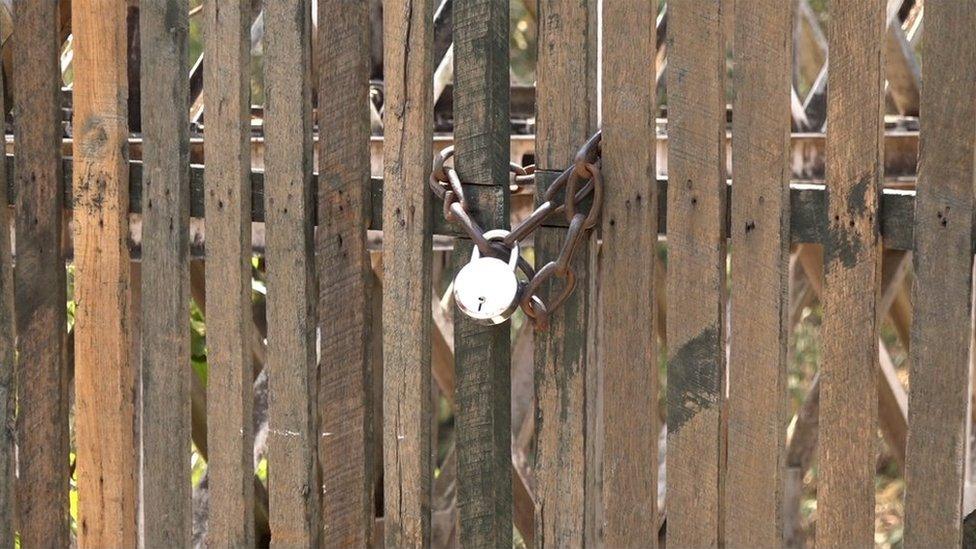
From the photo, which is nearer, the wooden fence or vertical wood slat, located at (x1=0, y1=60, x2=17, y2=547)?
the wooden fence

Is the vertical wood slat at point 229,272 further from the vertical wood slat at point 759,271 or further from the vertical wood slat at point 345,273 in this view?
the vertical wood slat at point 759,271

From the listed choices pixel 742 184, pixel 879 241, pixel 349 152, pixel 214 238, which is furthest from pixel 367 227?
pixel 879 241

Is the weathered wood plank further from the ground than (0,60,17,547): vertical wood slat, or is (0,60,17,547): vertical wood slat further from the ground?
the weathered wood plank

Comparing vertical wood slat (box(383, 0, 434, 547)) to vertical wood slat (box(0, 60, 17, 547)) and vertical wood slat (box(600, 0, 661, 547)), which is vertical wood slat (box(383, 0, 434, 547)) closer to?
vertical wood slat (box(600, 0, 661, 547))

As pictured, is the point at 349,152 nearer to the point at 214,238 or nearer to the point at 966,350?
the point at 214,238

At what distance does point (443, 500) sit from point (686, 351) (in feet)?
10.2

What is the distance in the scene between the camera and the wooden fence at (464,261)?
7.82 feet

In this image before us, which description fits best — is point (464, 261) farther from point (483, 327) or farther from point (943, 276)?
point (943, 276)

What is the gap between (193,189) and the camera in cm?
317

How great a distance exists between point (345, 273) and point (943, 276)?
130 centimetres

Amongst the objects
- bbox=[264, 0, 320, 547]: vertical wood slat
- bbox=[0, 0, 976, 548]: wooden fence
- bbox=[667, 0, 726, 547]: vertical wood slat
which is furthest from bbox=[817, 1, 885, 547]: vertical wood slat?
bbox=[264, 0, 320, 547]: vertical wood slat

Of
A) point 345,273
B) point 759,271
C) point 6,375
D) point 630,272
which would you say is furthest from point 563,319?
point 6,375

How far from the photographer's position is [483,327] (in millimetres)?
2734

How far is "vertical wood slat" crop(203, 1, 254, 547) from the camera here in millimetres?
3014
